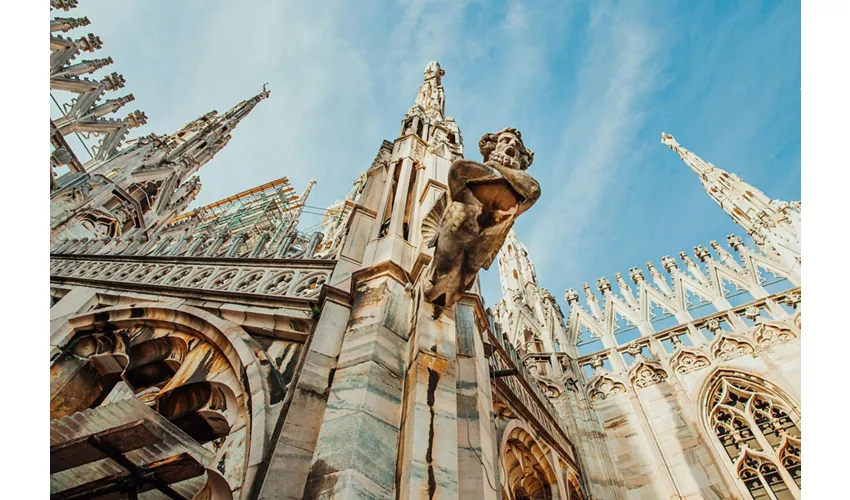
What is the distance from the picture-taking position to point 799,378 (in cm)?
811

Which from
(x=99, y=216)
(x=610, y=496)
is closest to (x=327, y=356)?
(x=610, y=496)

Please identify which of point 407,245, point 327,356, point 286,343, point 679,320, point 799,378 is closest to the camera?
point 327,356

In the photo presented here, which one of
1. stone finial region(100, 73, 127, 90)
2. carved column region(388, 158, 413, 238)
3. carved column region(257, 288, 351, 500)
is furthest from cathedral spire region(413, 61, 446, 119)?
stone finial region(100, 73, 127, 90)

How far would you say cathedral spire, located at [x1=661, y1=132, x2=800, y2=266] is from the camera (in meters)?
11.2

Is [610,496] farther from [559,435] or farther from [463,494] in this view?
[463,494]

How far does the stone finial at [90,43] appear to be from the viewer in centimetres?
1725

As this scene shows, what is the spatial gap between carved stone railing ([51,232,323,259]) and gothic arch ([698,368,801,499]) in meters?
6.98

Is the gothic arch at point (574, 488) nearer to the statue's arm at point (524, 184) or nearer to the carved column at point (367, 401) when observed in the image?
the carved column at point (367, 401)

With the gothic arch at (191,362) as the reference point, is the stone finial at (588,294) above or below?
above

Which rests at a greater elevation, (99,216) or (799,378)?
(99,216)

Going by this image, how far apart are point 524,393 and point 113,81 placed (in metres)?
19.3

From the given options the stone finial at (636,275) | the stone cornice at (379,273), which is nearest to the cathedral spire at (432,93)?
the stone cornice at (379,273)

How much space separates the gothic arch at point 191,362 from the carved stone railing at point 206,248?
1.09 metres

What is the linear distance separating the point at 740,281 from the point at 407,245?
9061 millimetres
